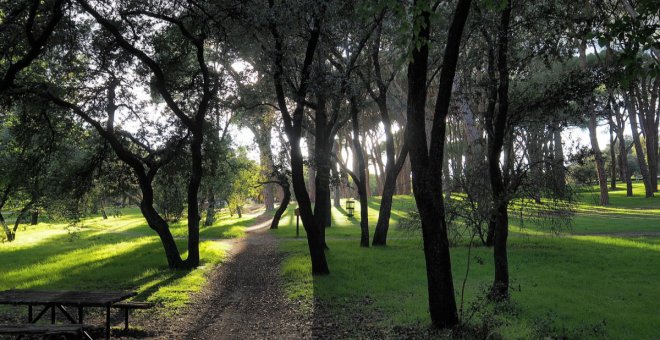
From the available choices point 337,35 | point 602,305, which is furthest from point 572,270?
point 337,35

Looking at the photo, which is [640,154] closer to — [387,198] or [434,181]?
[387,198]

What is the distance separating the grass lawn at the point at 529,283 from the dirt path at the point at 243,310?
668 millimetres

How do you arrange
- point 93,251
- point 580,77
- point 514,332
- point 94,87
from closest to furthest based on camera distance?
point 514,332
point 580,77
point 94,87
point 93,251

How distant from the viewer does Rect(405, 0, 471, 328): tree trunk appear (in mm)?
7355

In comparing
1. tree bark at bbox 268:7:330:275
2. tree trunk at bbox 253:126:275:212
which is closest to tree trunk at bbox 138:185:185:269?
tree bark at bbox 268:7:330:275

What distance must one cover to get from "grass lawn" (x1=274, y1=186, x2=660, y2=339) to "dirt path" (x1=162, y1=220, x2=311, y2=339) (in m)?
0.67

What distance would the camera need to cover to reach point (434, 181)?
7.42 meters

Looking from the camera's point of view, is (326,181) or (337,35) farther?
(326,181)

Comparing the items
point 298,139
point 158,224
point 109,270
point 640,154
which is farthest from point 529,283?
point 640,154

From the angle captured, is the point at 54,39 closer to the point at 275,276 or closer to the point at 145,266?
the point at 145,266

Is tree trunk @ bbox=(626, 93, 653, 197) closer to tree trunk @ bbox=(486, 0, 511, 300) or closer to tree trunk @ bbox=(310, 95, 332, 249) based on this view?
tree trunk @ bbox=(310, 95, 332, 249)

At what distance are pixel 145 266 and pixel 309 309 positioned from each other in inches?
308

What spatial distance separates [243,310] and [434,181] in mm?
5459

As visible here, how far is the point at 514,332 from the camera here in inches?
295
